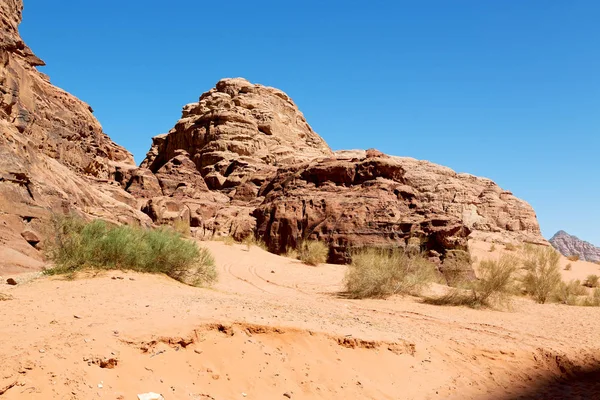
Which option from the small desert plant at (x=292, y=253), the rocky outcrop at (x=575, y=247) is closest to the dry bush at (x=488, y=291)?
the small desert plant at (x=292, y=253)

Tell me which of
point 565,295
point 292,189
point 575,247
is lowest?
point 565,295

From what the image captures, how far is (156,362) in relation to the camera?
3.88 m

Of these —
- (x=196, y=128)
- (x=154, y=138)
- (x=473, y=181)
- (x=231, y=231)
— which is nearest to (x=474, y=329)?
(x=231, y=231)

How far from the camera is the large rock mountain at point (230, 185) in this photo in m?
11.3

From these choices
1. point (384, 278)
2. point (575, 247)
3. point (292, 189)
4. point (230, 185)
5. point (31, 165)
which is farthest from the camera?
point (575, 247)

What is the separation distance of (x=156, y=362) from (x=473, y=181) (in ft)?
148

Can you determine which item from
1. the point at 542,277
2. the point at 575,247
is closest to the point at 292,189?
the point at 542,277

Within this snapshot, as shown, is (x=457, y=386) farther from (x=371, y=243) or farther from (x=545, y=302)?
(x=371, y=243)

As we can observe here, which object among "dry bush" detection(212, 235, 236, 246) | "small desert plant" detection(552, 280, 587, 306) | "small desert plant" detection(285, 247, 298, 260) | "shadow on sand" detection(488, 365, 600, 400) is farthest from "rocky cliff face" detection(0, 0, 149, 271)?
"small desert plant" detection(552, 280, 587, 306)

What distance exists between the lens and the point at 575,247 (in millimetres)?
80875

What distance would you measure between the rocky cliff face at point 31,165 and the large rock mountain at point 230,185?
4cm

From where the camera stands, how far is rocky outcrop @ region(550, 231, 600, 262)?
7683 cm

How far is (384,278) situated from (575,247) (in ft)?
282

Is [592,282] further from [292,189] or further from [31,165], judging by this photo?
[31,165]
